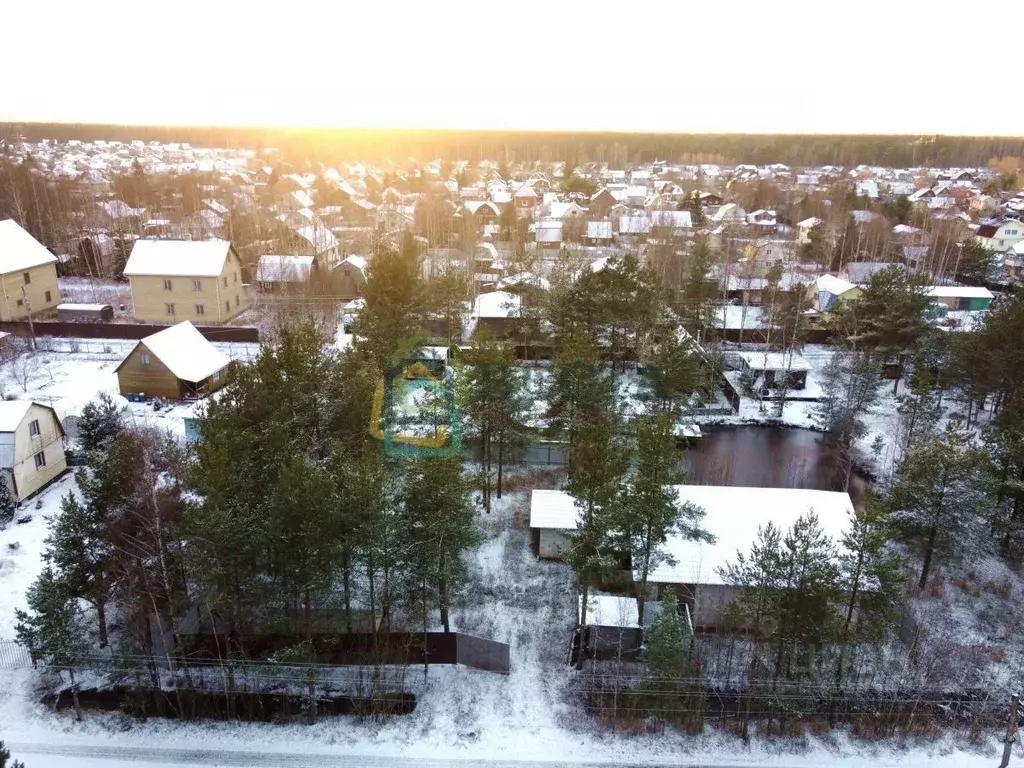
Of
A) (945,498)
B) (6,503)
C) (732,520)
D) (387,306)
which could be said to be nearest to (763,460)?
(732,520)

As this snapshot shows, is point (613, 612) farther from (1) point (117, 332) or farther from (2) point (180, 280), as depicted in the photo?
(2) point (180, 280)

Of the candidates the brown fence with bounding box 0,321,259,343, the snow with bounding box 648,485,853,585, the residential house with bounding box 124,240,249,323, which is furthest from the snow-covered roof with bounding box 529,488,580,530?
the residential house with bounding box 124,240,249,323

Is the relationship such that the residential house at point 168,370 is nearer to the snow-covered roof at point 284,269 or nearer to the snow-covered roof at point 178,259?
the snow-covered roof at point 178,259

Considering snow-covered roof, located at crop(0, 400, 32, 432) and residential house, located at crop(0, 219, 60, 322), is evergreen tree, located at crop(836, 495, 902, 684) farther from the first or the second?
residential house, located at crop(0, 219, 60, 322)

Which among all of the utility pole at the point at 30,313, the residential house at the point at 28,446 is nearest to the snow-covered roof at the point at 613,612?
the residential house at the point at 28,446

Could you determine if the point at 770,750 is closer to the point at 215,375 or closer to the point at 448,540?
the point at 448,540
